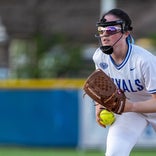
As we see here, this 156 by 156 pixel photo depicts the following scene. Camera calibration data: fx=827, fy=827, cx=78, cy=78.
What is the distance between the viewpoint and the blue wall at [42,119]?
1466 centimetres

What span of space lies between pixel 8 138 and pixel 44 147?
69 cm

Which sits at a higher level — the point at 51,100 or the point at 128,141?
the point at 128,141

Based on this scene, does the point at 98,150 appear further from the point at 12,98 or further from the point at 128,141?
the point at 128,141

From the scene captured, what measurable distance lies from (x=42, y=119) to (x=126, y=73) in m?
7.19

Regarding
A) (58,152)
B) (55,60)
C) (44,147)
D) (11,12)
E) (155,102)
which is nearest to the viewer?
(155,102)

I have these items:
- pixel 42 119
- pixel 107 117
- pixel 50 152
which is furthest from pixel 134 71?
pixel 42 119

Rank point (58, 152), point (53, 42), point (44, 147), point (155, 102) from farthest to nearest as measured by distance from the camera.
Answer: point (53, 42) < point (44, 147) < point (58, 152) < point (155, 102)

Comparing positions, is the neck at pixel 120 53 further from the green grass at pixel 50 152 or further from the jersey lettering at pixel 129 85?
the green grass at pixel 50 152

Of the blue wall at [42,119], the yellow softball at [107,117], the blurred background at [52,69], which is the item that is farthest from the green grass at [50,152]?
the yellow softball at [107,117]

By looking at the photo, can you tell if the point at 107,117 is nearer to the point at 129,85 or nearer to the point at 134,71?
the point at 129,85

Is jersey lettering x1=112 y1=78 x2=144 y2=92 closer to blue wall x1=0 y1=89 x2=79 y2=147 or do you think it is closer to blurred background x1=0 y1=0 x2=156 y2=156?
blurred background x1=0 y1=0 x2=156 y2=156

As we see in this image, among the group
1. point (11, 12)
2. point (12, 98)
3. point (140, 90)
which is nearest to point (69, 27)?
point (11, 12)

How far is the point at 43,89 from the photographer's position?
14.9 m

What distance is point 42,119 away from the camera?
1473cm
